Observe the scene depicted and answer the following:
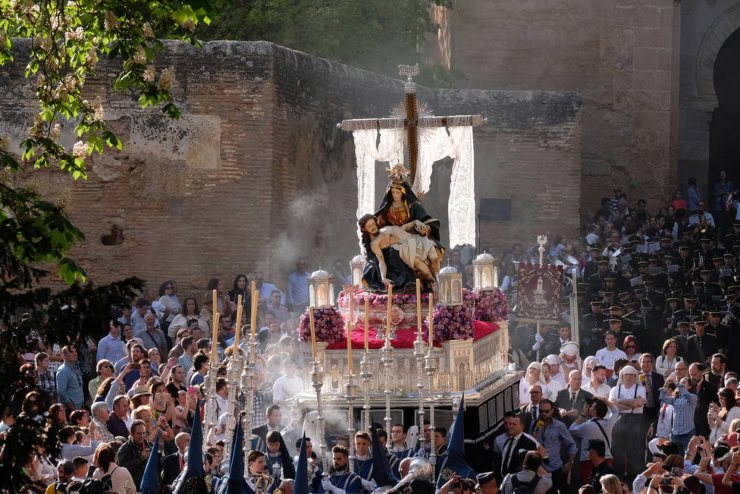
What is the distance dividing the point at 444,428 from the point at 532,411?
1.33 m

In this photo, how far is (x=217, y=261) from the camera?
80.1 ft

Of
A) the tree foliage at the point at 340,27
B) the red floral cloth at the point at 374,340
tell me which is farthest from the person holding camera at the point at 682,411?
the tree foliage at the point at 340,27

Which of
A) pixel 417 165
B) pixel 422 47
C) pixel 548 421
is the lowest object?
pixel 548 421

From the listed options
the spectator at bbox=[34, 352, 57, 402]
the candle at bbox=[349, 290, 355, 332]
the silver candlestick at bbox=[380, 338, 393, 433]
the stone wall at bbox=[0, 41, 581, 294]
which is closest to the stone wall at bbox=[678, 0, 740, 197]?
the stone wall at bbox=[0, 41, 581, 294]

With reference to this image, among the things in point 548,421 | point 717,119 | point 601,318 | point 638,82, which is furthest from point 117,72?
point 717,119

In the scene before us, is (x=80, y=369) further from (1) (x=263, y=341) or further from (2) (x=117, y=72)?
(2) (x=117, y=72)

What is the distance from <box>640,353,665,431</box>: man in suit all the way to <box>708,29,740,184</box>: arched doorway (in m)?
22.3

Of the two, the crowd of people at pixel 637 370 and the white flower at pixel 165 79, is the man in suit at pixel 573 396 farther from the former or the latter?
the white flower at pixel 165 79

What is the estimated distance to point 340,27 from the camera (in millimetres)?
29531

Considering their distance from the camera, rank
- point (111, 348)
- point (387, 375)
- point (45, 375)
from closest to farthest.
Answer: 1. point (387, 375)
2. point (45, 375)
3. point (111, 348)

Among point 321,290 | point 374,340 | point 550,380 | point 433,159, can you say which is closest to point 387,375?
point 374,340

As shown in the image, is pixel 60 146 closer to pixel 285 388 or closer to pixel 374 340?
pixel 374 340

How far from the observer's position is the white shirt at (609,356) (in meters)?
19.2

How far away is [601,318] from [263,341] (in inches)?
199
